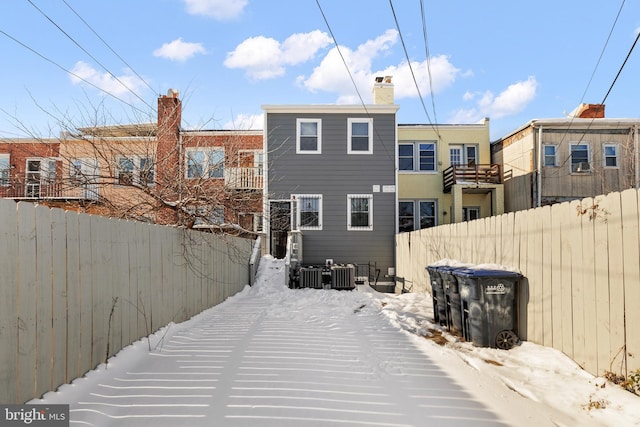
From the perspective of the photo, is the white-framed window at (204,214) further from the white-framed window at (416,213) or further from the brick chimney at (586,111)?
the brick chimney at (586,111)

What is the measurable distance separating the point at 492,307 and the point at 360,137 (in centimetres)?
1262

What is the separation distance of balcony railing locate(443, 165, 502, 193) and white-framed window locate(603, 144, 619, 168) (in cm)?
449

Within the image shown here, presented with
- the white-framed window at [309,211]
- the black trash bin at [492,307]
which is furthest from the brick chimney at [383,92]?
the black trash bin at [492,307]

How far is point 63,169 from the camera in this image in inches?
349

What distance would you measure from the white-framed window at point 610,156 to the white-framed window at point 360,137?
36.1 ft

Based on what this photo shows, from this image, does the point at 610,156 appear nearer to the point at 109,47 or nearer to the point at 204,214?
the point at 204,214

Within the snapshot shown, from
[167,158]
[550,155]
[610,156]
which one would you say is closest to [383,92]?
[550,155]

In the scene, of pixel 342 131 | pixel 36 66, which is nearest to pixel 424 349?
pixel 36 66

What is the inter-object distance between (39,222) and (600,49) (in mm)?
12416

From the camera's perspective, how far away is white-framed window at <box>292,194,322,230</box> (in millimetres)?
17406

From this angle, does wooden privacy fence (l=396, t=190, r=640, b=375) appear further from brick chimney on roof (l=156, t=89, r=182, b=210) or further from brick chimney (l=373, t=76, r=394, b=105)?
brick chimney (l=373, t=76, r=394, b=105)

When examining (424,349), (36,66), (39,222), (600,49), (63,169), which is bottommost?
(424,349)

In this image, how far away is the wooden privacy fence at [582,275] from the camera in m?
3.98

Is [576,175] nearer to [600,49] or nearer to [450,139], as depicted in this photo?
[450,139]
